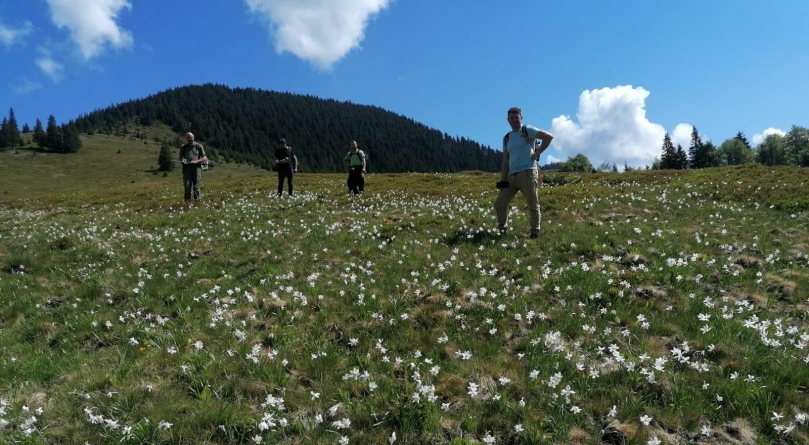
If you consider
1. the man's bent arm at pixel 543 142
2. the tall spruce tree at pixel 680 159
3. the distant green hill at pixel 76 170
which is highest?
the tall spruce tree at pixel 680 159

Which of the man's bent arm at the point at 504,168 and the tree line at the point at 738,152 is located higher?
the tree line at the point at 738,152

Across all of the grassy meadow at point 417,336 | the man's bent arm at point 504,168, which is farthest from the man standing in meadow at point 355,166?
the man's bent arm at point 504,168

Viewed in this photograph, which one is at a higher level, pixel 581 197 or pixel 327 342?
pixel 581 197

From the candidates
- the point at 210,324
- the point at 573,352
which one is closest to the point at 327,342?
the point at 210,324

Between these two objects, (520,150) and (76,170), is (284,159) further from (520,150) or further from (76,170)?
(76,170)

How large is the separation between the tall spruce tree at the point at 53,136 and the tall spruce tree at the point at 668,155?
733ft

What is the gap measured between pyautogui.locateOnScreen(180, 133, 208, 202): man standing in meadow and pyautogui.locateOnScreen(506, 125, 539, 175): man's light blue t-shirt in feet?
52.6

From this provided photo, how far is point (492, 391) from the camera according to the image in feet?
17.1

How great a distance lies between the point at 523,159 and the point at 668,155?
13445 cm

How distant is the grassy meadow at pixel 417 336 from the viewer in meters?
4.66

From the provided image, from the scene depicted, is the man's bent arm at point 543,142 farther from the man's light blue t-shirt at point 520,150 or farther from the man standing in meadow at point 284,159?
the man standing in meadow at point 284,159

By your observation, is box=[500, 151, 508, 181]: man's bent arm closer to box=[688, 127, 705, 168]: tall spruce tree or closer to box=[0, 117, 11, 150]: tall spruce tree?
box=[688, 127, 705, 168]: tall spruce tree

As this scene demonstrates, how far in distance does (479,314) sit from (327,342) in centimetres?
259

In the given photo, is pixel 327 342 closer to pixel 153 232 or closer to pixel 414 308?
pixel 414 308
